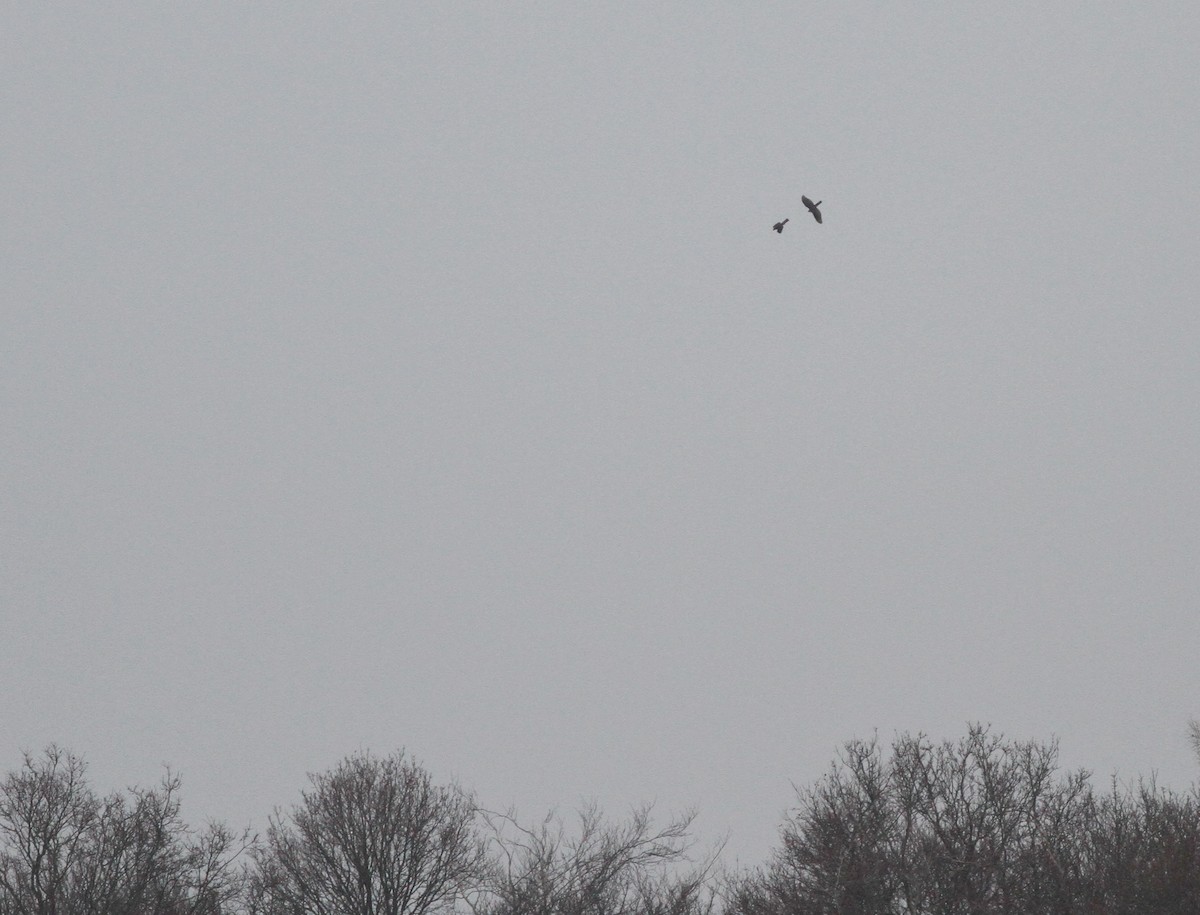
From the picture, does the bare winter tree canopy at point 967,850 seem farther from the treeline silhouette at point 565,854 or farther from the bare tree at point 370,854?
the bare tree at point 370,854

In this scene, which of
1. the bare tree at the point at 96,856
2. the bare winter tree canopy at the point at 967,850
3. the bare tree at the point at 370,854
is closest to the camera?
the bare winter tree canopy at the point at 967,850

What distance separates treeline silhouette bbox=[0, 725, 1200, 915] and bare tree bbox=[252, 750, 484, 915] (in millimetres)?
65

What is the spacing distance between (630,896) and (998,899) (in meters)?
10.2

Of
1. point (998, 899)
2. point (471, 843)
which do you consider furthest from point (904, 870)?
point (471, 843)

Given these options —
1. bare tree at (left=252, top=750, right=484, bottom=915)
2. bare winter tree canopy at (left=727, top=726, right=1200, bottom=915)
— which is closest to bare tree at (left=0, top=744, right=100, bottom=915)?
bare tree at (left=252, top=750, right=484, bottom=915)

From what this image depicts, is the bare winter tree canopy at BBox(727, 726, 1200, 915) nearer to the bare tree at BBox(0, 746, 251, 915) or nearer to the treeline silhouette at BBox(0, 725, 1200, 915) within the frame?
the treeline silhouette at BBox(0, 725, 1200, 915)

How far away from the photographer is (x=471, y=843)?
3722 centimetres

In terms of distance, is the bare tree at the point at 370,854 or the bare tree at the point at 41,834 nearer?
the bare tree at the point at 41,834

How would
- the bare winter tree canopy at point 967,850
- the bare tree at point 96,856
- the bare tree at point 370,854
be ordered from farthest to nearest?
the bare tree at point 370,854 < the bare tree at point 96,856 < the bare winter tree canopy at point 967,850

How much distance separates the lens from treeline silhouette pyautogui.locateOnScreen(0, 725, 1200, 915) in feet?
97.6

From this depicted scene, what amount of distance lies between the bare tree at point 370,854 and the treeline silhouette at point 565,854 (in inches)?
2.6

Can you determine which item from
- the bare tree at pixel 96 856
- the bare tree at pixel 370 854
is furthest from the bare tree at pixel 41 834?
the bare tree at pixel 370 854

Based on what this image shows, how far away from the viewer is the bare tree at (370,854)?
35594 millimetres

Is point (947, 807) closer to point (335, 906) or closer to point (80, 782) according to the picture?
point (335, 906)
